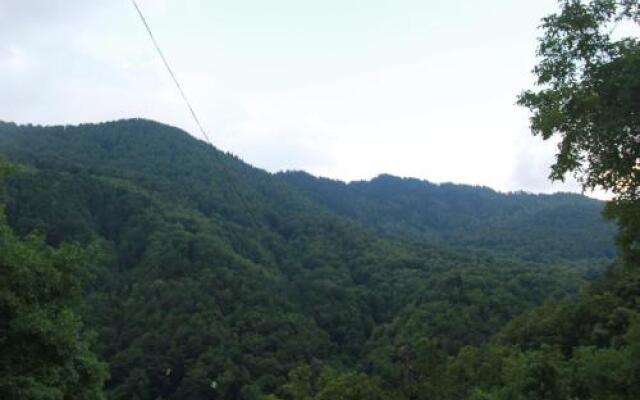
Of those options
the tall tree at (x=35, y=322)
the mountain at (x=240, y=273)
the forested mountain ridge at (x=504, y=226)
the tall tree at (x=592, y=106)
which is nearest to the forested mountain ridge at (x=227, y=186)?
the forested mountain ridge at (x=504, y=226)

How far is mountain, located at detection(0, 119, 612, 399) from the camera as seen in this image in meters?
71.1

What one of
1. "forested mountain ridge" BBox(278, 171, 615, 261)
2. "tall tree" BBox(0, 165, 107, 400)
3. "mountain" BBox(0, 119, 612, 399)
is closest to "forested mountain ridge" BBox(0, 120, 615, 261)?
"forested mountain ridge" BBox(278, 171, 615, 261)

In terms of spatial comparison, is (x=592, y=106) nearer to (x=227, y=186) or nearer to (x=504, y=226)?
(x=227, y=186)

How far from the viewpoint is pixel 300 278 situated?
104812 mm

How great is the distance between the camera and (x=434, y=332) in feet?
234

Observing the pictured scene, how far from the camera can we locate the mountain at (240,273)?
233 ft

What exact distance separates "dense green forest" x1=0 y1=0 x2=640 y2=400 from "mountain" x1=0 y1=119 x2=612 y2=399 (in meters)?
0.33

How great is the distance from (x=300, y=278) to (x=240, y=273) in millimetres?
16305

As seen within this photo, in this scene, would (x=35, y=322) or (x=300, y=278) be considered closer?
(x=35, y=322)

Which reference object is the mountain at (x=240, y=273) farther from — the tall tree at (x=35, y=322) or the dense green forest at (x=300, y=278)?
the tall tree at (x=35, y=322)

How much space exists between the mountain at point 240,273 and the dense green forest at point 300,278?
13.1 inches

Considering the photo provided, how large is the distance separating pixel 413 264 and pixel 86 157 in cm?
7621

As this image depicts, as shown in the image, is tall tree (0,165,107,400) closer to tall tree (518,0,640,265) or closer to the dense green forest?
the dense green forest

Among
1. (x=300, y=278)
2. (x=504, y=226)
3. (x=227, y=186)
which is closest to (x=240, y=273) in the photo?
(x=300, y=278)
